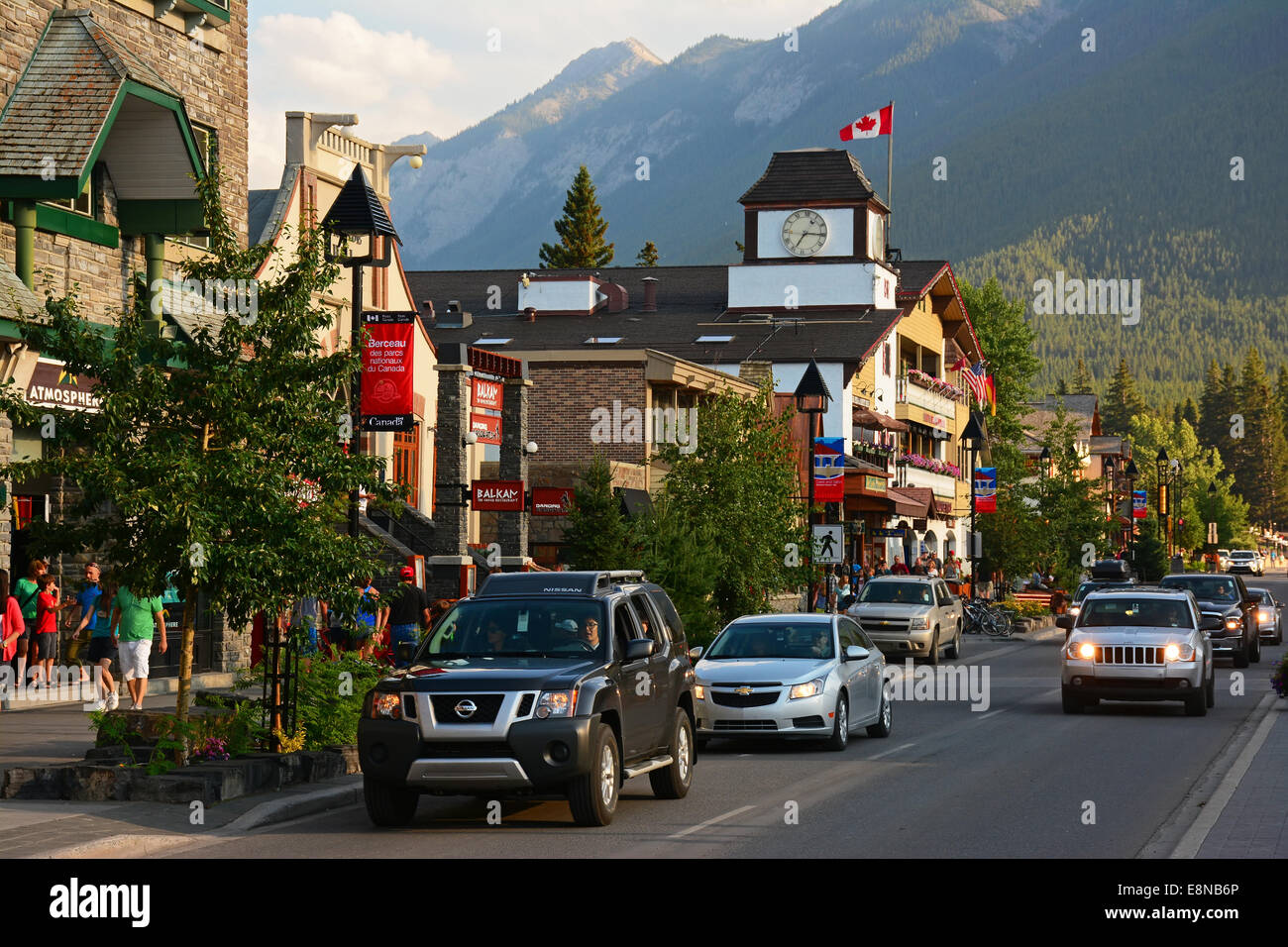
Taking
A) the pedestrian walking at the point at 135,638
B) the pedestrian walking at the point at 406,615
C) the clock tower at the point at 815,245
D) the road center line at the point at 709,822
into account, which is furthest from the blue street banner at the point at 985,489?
the road center line at the point at 709,822

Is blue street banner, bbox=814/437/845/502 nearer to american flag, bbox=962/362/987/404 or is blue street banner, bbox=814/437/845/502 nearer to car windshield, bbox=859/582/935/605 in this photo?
car windshield, bbox=859/582/935/605

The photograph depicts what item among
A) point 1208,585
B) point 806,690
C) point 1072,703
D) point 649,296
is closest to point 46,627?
point 806,690

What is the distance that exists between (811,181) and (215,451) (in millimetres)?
58762

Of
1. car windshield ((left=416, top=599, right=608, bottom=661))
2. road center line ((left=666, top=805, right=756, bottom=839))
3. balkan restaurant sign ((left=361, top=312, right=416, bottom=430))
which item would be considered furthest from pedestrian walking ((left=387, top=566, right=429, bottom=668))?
road center line ((left=666, top=805, right=756, bottom=839))

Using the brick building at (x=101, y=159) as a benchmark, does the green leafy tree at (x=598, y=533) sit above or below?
below

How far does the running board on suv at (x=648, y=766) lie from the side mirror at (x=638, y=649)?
0.86m

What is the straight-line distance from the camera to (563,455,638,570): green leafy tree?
30.4m

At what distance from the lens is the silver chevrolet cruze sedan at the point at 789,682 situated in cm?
1952

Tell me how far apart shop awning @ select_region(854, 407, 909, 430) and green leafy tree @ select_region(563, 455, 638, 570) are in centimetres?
3226

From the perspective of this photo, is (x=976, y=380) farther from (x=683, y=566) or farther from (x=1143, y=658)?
(x=1143, y=658)

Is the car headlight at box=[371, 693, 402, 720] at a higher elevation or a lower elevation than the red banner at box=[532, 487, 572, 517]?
lower

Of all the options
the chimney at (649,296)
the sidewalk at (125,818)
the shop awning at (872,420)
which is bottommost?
the sidewalk at (125,818)

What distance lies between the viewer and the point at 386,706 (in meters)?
13.4

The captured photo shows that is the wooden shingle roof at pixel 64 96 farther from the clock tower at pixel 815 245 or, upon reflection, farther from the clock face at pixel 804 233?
the clock face at pixel 804 233
